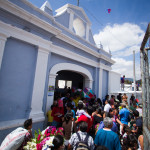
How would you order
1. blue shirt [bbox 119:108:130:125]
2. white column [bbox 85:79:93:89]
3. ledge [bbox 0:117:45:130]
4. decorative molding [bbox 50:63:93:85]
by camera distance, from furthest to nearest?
white column [bbox 85:79:93:89] < decorative molding [bbox 50:63:93:85] < blue shirt [bbox 119:108:130:125] < ledge [bbox 0:117:45:130]

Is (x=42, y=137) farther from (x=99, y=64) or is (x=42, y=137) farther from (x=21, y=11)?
(x=99, y=64)

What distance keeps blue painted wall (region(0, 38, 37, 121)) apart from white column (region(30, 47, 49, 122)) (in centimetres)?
14

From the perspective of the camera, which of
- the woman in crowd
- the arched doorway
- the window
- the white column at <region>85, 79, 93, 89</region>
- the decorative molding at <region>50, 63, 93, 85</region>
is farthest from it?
the window

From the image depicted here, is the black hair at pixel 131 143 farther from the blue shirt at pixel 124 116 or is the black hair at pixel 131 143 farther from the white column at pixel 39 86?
the white column at pixel 39 86

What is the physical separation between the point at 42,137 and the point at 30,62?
273 centimetres

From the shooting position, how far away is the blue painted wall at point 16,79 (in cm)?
315

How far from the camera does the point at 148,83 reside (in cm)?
157

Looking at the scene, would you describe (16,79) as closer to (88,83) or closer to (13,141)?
(13,141)

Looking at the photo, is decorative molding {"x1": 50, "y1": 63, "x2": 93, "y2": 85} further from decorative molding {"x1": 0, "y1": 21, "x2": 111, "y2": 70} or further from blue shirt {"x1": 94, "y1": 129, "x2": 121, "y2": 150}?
blue shirt {"x1": 94, "y1": 129, "x2": 121, "y2": 150}

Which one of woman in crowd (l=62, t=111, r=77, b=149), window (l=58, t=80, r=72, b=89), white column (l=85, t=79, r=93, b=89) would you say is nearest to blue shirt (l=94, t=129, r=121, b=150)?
woman in crowd (l=62, t=111, r=77, b=149)

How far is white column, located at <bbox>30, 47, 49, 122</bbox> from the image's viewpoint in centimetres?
368

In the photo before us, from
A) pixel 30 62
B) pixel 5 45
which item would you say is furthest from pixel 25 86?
pixel 5 45

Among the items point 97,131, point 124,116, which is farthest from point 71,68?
point 97,131

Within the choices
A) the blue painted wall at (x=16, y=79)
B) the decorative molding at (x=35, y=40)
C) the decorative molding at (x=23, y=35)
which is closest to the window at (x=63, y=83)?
the decorative molding at (x=35, y=40)
